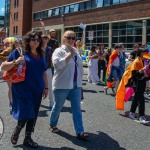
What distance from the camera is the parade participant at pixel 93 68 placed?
48.1 ft

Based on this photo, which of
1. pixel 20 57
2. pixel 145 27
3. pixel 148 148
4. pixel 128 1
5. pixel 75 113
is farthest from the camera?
pixel 128 1

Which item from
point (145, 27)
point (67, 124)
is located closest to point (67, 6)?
point (145, 27)

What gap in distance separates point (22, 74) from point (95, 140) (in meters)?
1.76

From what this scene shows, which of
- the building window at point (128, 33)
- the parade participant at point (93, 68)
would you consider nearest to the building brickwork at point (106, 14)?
the building window at point (128, 33)

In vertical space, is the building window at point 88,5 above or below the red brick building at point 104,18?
above

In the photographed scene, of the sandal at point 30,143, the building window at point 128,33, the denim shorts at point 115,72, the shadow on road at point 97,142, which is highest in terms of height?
the building window at point 128,33

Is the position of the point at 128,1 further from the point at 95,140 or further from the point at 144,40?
the point at 95,140

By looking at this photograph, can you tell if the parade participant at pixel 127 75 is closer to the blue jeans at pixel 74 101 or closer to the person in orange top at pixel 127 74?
the person in orange top at pixel 127 74

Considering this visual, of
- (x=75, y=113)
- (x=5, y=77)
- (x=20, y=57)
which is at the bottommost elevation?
(x=75, y=113)

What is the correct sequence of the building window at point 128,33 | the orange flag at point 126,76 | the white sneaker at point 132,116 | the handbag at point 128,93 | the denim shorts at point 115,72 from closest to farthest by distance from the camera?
the orange flag at point 126,76 < the white sneaker at point 132,116 < the handbag at point 128,93 < the denim shorts at point 115,72 < the building window at point 128,33

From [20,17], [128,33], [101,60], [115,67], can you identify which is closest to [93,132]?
[115,67]

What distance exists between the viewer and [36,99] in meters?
4.98

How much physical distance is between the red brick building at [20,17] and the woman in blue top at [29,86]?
6129 cm

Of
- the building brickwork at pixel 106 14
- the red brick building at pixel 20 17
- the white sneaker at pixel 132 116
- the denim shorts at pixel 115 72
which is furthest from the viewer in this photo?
the red brick building at pixel 20 17
